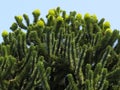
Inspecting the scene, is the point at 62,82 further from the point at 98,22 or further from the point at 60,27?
the point at 98,22

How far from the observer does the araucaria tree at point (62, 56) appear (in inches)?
234

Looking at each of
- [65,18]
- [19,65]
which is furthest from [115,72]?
[65,18]

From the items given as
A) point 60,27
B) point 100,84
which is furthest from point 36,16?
point 100,84

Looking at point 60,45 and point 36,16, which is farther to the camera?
point 36,16

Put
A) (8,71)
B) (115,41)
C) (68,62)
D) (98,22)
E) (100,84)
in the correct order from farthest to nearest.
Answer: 1. (98,22)
2. (115,41)
3. (68,62)
4. (8,71)
5. (100,84)

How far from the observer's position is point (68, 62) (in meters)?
6.63

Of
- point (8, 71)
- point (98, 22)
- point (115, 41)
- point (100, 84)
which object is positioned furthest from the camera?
point (98, 22)

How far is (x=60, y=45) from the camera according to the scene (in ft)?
22.5

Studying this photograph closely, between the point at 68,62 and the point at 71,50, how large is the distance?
42cm

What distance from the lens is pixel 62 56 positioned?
22.6 ft

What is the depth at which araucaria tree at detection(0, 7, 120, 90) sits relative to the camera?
5.95 m

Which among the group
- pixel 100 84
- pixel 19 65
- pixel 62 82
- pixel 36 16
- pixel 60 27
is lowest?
pixel 100 84

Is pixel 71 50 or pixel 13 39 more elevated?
pixel 13 39

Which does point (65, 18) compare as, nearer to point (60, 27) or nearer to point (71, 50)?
point (60, 27)
